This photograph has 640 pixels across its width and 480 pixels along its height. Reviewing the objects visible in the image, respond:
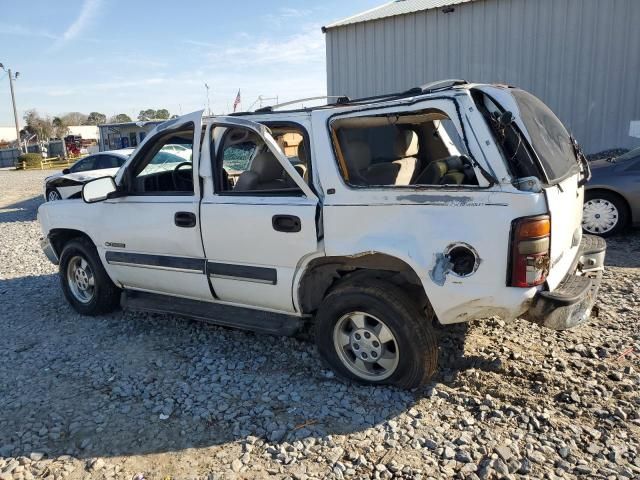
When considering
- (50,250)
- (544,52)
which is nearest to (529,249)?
(50,250)

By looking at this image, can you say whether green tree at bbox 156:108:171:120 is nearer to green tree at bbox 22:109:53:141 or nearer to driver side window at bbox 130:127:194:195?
green tree at bbox 22:109:53:141

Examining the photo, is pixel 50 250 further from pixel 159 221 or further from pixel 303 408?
pixel 303 408

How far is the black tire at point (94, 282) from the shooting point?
199 inches

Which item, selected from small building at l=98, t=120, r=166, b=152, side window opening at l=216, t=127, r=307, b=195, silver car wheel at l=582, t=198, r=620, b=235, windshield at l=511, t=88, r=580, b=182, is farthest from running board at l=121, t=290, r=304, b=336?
small building at l=98, t=120, r=166, b=152

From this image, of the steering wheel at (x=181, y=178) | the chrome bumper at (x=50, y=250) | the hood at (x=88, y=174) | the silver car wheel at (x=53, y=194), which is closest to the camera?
the steering wheel at (x=181, y=178)

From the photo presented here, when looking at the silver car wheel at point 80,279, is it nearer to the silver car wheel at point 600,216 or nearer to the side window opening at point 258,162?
the side window opening at point 258,162

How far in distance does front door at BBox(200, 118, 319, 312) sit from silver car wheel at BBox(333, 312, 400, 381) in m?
0.47

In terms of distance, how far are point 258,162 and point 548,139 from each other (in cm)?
212

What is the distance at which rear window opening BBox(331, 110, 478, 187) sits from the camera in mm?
3430

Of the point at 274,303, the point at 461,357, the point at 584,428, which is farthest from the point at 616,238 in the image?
the point at 274,303

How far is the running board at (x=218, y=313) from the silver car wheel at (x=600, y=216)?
522 centimetres

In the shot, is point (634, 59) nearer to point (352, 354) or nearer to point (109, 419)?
point (352, 354)

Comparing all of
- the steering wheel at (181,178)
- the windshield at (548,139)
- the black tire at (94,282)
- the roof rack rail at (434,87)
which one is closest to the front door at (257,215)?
the steering wheel at (181,178)

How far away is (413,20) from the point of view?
44.5 feet
